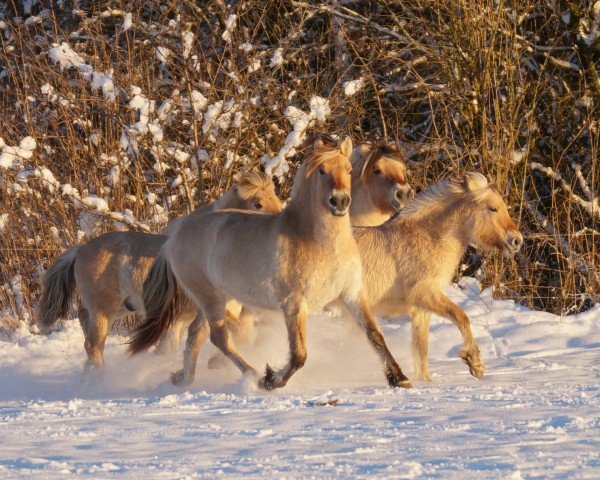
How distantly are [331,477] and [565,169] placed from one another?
901 cm

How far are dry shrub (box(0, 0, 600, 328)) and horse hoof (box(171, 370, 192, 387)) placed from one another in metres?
2.70

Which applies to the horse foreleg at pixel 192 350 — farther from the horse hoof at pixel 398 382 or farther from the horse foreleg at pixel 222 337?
the horse hoof at pixel 398 382

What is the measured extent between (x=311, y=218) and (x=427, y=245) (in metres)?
1.05

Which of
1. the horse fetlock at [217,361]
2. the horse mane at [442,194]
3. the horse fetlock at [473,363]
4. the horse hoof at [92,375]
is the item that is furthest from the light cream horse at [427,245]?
the horse hoof at [92,375]

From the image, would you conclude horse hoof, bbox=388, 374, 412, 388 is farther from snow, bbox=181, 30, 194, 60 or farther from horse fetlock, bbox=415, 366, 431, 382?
snow, bbox=181, 30, 194, 60

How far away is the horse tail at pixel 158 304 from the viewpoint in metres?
8.24

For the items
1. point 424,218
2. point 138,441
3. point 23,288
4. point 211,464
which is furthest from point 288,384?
point 23,288

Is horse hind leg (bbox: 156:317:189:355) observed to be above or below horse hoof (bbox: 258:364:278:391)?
below

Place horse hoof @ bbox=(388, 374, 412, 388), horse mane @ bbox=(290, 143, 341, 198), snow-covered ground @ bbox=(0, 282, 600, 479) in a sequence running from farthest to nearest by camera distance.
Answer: horse mane @ bbox=(290, 143, 341, 198) < horse hoof @ bbox=(388, 374, 412, 388) < snow-covered ground @ bbox=(0, 282, 600, 479)

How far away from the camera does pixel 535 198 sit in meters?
12.8

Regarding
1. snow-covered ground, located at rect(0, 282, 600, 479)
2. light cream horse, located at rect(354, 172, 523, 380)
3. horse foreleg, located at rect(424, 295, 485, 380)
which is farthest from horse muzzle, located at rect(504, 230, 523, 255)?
snow-covered ground, located at rect(0, 282, 600, 479)

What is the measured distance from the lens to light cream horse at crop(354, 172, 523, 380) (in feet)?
25.2

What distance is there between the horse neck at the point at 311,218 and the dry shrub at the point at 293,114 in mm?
3406

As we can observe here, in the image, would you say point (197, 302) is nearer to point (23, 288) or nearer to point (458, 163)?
point (23, 288)
